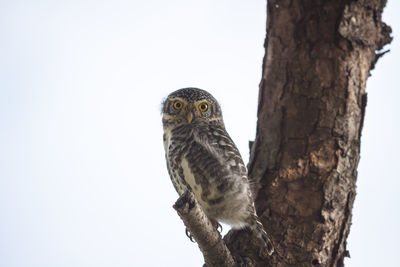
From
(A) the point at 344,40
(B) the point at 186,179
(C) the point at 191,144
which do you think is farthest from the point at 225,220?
(A) the point at 344,40

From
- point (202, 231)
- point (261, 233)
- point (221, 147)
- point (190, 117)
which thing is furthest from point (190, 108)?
point (202, 231)

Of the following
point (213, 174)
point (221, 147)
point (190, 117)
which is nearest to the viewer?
point (213, 174)

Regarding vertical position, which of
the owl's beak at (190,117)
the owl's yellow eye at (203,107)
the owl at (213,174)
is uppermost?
the owl's yellow eye at (203,107)

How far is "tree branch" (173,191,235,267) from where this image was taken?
2521 millimetres

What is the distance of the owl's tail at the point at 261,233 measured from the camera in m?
3.14

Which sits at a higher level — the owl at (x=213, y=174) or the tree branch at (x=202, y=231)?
the owl at (x=213, y=174)

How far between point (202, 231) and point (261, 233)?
0.69 meters

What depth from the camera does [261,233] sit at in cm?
323

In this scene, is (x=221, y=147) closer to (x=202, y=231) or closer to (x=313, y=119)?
(x=313, y=119)

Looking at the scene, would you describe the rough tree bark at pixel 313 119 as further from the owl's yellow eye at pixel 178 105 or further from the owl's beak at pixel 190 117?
the owl's yellow eye at pixel 178 105

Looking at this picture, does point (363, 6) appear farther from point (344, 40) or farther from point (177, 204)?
point (177, 204)

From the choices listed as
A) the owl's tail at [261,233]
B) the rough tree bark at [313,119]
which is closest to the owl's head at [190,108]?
the rough tree bark at [313,119]

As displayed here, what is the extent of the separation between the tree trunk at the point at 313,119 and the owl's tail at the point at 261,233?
0.06 metres

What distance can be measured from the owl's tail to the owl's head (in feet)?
4.46
